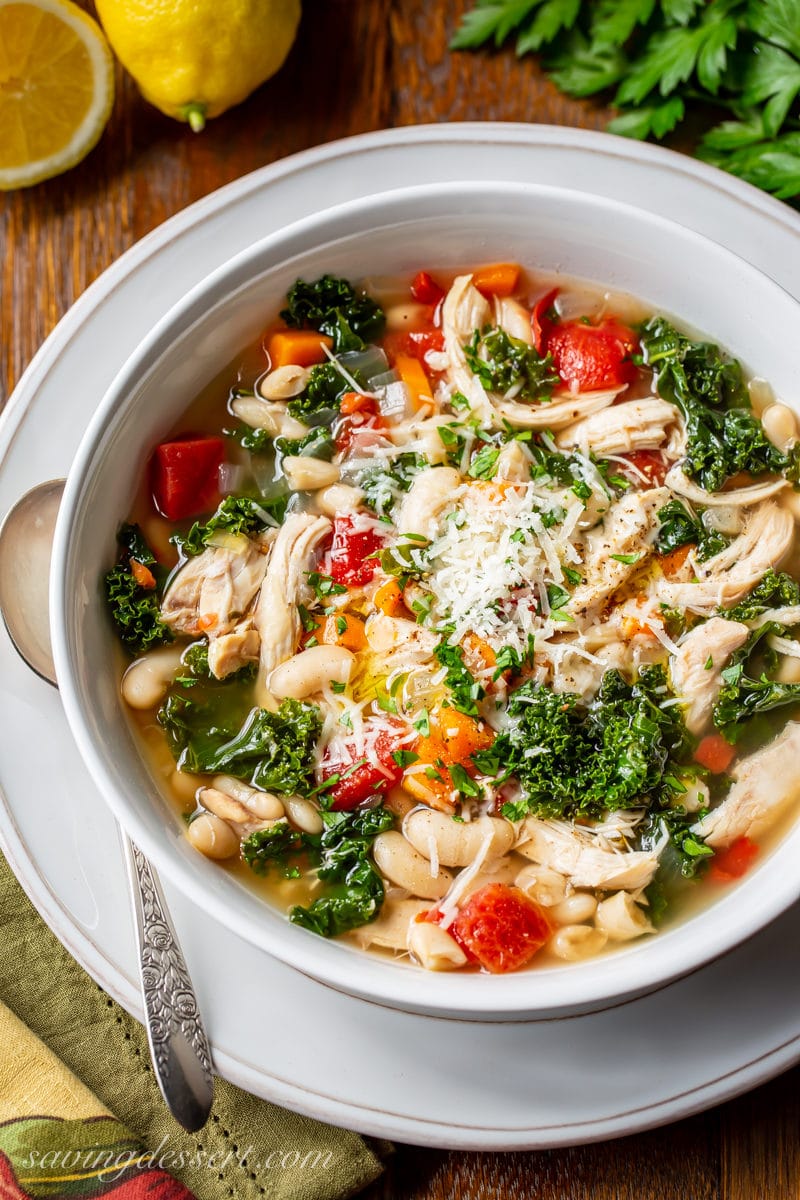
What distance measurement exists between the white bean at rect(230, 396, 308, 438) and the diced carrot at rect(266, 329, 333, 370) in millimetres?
132

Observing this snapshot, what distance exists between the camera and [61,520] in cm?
288

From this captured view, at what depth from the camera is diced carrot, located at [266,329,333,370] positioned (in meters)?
3.35

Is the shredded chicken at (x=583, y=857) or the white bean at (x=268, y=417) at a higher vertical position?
the white bean at (x=268, y=417)

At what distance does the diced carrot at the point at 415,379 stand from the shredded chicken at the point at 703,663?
106cm

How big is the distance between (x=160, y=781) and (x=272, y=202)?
1763 mm

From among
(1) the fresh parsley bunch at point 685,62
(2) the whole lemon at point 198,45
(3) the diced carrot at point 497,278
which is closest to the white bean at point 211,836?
(3) the diced carrot at point 497,278

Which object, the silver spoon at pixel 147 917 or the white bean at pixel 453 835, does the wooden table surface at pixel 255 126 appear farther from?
the white bean at pixel 453 835

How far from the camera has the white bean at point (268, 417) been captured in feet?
11.1

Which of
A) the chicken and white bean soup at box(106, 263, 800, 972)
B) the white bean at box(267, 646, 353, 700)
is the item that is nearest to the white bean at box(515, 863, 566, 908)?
the chicken and white bean soup at box(106, 263, 800, 972)

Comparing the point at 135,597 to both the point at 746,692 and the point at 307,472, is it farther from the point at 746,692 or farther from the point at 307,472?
the point at 746,692

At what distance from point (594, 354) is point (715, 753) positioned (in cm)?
124

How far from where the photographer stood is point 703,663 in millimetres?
3197

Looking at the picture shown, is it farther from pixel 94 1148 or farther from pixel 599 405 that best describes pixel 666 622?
pixel 94 1148

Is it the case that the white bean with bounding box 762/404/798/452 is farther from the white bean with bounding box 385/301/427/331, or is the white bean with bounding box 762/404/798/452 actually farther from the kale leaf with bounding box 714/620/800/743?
the white bean with bounding box 385/301/427/331
